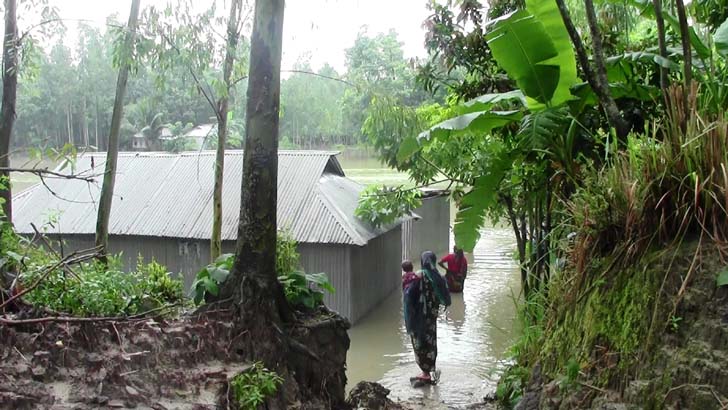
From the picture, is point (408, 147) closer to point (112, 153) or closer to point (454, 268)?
point (112, 153)

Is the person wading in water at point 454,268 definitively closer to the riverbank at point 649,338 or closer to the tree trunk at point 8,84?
the tree trunk at point 8,84

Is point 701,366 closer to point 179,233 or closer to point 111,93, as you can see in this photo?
point 179,233

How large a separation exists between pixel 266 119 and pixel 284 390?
204 centimetres

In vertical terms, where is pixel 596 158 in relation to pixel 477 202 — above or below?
above

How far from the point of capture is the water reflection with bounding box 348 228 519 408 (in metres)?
7.41

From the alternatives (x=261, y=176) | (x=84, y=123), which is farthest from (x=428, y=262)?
(x=84, y=123)

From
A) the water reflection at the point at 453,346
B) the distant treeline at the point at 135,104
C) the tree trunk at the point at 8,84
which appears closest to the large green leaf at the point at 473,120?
the water reflection at the point at 453,346

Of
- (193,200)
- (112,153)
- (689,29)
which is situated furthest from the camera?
(193,200)

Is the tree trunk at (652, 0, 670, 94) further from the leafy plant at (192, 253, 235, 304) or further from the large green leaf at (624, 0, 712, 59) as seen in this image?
the leafy plant at (192, 253, 235, 304)

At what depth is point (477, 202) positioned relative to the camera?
19.8 feet

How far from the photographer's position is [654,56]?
13.5ft

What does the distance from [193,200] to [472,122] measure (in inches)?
327

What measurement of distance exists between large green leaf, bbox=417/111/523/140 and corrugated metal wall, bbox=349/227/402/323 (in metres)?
5.78

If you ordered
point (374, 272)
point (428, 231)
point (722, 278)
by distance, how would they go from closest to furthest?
1. point (722, 278)
2. point (374, 272)
3. point (428, 231)
